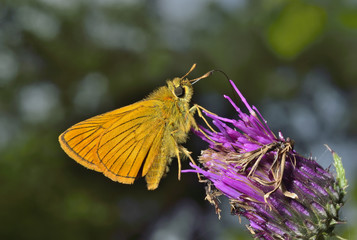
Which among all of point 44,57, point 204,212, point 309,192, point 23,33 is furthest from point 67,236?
point 309,192

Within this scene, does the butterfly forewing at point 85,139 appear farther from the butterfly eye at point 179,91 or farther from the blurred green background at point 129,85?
the blurred green background at point 129,85

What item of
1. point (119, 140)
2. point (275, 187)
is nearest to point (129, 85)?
point (119, 140)

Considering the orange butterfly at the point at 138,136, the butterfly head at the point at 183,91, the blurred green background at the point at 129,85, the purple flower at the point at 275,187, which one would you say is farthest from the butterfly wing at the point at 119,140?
the blurred green background at the point at 129,85

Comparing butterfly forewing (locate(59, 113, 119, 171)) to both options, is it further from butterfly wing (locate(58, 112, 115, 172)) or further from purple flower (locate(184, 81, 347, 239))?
purple flower (locate(184, 81, 347, 239))

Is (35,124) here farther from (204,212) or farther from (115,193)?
(204,212)

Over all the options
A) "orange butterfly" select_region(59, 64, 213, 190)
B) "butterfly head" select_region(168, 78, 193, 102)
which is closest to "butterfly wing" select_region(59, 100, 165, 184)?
"orange butterfly" select_region(59, 64, 213, 190)

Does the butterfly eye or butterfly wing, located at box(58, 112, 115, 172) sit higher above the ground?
the butterfly eye
